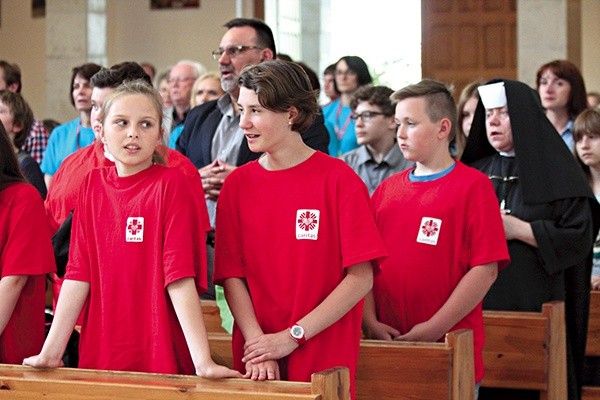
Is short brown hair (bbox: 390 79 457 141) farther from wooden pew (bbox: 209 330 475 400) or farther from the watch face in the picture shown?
the watch face

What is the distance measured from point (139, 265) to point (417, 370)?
1.03 m

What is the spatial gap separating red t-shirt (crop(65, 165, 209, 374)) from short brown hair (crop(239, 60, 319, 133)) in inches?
14.8

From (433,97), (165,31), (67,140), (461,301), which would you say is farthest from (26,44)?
(461,301)

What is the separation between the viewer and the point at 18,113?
Result: 19.2 ft

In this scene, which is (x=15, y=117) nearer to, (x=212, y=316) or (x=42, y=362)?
(x=212, y=316)

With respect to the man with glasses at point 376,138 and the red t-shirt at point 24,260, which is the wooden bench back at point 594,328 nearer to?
the man with glasses at point 376,138

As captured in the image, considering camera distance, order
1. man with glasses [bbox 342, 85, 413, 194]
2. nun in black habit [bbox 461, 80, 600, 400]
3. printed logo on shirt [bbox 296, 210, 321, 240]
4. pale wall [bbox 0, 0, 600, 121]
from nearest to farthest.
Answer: printed logo on shirt [bbox 296, 210, 321, 240]
nun in black habit [bbox 461, 80, 600, 400]
man with glasses [bbox 342, 85, 413, 194]
pale wall [bbox 0, 0, 600, 121]

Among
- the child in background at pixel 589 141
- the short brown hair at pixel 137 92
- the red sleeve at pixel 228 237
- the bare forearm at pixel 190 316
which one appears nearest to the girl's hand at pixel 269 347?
the bare forearm at pixel 190 316

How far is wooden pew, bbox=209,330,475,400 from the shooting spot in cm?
374

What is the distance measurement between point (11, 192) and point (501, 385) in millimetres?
2088

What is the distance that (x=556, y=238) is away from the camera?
478cm

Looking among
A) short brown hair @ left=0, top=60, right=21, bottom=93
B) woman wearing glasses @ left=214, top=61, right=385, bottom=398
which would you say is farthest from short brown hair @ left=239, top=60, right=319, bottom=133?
short brown hair @ left=0, top=60, right=21, bottom=93

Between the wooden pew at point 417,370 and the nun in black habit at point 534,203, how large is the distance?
967mm

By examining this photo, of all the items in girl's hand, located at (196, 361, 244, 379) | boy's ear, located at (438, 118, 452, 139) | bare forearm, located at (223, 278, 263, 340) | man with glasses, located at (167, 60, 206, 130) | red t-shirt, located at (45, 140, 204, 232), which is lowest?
girl's hand, located at (196, 361, 244, 379)
